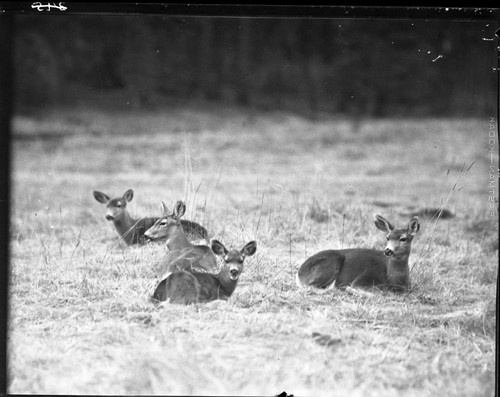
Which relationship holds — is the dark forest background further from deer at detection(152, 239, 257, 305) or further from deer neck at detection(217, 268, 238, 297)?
deer neck at detection(217, 268, 238, 297)

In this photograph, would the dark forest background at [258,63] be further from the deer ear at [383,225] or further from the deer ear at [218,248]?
the deer ear at [218,248]

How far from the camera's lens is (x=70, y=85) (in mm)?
5770

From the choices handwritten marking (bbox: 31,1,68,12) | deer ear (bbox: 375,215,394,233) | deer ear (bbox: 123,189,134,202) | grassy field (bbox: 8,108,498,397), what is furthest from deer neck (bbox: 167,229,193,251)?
handwritten marking (bbox: 31,1,68,12)

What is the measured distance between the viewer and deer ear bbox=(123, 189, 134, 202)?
5.36 m

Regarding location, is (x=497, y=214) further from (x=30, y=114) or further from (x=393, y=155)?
(x=30, y=114)

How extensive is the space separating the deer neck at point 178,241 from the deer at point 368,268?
72 centimetres

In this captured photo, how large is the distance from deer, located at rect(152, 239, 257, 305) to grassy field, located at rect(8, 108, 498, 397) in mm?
66

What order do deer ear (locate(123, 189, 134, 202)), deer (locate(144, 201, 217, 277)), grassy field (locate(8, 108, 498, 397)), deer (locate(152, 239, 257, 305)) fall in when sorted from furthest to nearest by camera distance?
deer ear (locate(123, 189, 134, 202)) < deer (locate(144, 201, 217, 277)) < deer (locate(152, 239, 257, 305)) < grassy field (locate(8, 108, 498, 397))

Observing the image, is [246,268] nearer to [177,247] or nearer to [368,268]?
[177,247]

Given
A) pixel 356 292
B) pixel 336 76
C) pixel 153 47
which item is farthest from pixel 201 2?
pixel 356 292

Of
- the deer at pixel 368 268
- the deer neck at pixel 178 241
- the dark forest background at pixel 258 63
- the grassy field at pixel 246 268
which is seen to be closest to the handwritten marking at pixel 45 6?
the dark forest background at pixel 258 63

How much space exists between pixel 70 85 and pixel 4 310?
1.65 m

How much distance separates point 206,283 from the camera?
4996 mm

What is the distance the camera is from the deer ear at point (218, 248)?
5.02 meters
